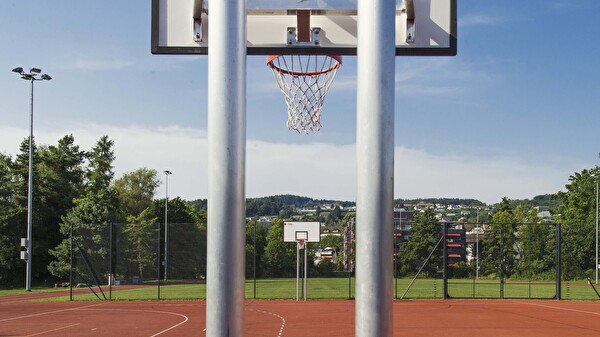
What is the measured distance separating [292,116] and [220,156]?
5468 mm

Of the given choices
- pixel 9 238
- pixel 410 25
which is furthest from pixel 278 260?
pixel 410 25

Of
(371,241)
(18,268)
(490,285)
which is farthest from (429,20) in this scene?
(18,268)

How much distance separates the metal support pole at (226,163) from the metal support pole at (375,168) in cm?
54

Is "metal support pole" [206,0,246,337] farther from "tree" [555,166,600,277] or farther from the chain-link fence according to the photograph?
"tree" [555,166,600,277]

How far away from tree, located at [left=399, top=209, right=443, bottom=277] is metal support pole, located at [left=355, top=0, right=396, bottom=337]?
35.8 m

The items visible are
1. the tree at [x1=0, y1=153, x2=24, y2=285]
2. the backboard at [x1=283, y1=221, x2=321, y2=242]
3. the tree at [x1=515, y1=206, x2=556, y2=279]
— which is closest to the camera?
the backboard at [x1=283, y1=221, x2=321, y2=242]

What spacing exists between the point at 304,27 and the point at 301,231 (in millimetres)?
18336

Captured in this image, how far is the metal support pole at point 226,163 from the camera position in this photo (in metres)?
2.70

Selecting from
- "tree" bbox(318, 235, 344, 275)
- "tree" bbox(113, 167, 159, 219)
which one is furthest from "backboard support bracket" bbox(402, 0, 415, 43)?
"tree" bbox(113, 167, 159, 219)

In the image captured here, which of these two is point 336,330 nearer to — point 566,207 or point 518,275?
point 518,275

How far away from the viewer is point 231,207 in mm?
2713

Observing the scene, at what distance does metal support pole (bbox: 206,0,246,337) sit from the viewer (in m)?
2.70

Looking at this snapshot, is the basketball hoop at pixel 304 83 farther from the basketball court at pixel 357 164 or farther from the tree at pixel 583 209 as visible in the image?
the tree at pixel 583 209

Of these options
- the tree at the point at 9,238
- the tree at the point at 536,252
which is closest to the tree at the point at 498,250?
the tree at the point at 536,252
